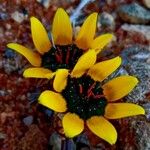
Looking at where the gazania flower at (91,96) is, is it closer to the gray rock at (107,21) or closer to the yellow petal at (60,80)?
the yellow petal at (60,80)

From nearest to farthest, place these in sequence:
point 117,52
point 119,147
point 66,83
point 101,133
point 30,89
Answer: point 101,133 < point 66,83 < point 119,147 < point 30,89 < point 117,52

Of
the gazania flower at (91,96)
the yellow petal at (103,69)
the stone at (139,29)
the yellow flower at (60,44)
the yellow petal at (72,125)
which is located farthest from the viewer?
the stone at (139,29)

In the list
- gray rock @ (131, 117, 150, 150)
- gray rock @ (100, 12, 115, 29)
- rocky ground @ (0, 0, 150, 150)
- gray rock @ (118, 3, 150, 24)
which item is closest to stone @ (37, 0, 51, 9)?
Answer: rocky ground @ (0, 0, 150, 150)

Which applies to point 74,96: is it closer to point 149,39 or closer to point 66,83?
point 66,83

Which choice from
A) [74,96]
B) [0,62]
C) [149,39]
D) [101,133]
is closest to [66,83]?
[74,96]

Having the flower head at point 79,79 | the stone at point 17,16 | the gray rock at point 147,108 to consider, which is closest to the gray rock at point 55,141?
the flower head at point 79,79

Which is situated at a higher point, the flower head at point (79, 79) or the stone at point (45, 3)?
the stone at point (45, 3)

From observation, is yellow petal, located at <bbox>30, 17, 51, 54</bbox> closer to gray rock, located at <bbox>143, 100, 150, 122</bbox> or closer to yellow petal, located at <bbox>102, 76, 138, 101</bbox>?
yellow petal, located at <bbox>102, 76, 138, 101</bbox>
